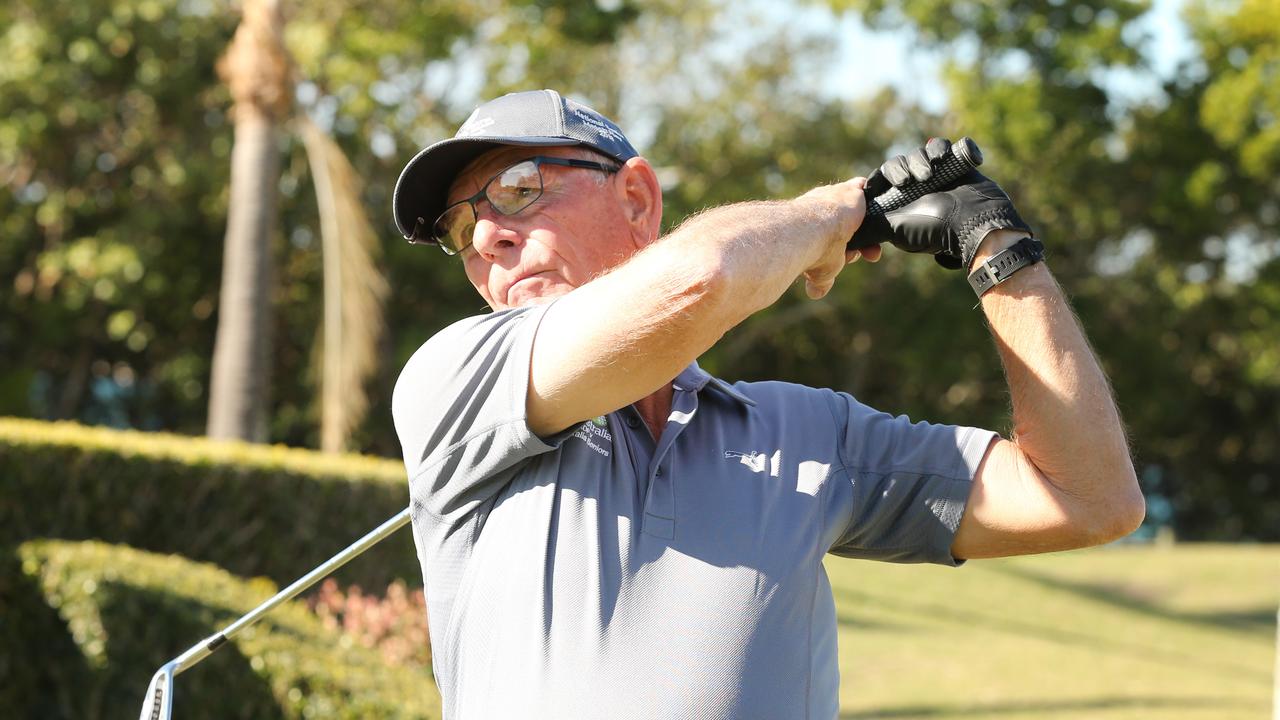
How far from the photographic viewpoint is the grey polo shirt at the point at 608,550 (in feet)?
Result: 5.63

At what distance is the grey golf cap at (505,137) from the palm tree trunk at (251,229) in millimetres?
9652

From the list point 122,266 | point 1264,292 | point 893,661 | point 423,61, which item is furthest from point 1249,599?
point 122,266

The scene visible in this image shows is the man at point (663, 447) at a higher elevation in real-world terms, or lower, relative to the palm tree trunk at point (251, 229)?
lower

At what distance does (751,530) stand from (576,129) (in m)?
0.68

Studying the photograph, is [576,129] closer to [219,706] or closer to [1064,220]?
[219,706]

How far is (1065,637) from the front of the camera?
1326 centimetres

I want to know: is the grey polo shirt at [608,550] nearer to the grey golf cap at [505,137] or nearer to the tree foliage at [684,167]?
the grey golf cap at [505,137]

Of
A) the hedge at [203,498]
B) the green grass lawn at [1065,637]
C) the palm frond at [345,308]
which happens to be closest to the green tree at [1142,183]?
the green grass lawn at [1065,637]

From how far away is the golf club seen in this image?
6.98 feet

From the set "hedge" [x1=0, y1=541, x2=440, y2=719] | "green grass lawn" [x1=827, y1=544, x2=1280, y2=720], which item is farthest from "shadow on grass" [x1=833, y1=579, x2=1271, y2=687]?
"hedge" [x1=0, y1=541, x2=440, y2=719]

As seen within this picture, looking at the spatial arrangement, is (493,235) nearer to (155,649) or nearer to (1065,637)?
(155,649)

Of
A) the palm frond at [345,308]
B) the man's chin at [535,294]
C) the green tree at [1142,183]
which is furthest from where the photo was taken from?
the green tree at [1142,183]

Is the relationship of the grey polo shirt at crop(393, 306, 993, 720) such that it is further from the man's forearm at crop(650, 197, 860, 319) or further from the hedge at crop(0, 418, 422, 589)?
the hedge at crop(0, 418, 422, 589)

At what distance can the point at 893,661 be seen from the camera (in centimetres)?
1083
